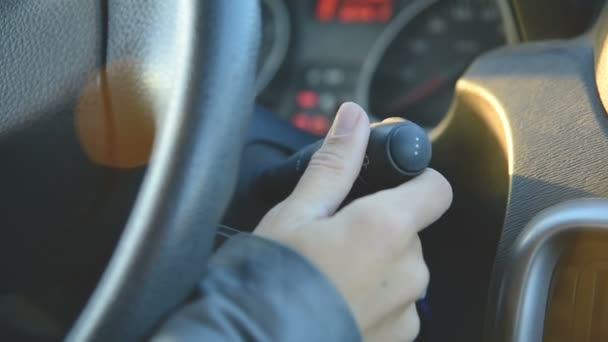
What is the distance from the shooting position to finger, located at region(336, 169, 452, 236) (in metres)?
0.47

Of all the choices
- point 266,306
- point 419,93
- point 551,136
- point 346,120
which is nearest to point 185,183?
point 266,306

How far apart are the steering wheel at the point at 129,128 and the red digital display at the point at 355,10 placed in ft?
2.18

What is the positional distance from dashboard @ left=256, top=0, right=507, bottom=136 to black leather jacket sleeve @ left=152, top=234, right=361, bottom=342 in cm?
81

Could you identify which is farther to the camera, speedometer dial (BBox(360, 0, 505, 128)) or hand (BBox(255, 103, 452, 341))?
speedometer dial (BBox(360, 0, 505, 128))

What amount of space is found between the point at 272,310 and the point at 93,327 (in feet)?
0.29

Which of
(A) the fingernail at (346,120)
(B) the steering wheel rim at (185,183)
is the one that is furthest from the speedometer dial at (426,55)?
(B) the steering wheel rim at (185,183)

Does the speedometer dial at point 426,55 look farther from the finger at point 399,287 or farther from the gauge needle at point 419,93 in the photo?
the finger at point 399,287

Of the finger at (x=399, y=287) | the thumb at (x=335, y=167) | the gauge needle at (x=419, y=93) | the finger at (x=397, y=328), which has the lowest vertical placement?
the gauge needle at (x=419, y=93)

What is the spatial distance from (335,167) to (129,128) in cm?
14

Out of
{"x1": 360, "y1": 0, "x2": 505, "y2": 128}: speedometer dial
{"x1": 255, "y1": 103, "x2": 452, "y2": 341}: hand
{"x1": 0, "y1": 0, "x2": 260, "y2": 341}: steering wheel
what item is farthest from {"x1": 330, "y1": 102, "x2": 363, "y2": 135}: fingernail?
{"x1": 360, "y1": 0, "x2": 505, "y2": 128}: speedometer dial

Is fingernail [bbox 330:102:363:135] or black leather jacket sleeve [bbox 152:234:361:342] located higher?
fingernail [bbox 330:102:363:135]

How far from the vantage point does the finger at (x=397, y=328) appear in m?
0.50

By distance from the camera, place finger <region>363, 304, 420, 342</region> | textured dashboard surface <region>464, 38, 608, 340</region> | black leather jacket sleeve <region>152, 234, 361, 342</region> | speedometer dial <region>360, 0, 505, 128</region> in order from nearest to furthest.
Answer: black leather jacket sleeve <region>152, 234, 361, 342</region>, finger <region>363, 304, 420, 342</region>, textured dashboard surface <region>464, 38, 608, 340</region>, speedometer dial <region>360, 0, 505, 128</region>

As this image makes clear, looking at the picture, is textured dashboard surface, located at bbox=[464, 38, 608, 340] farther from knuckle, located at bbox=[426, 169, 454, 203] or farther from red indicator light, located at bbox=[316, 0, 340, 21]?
red indicator light, located at bbox=[316, 0, 340, 21]
